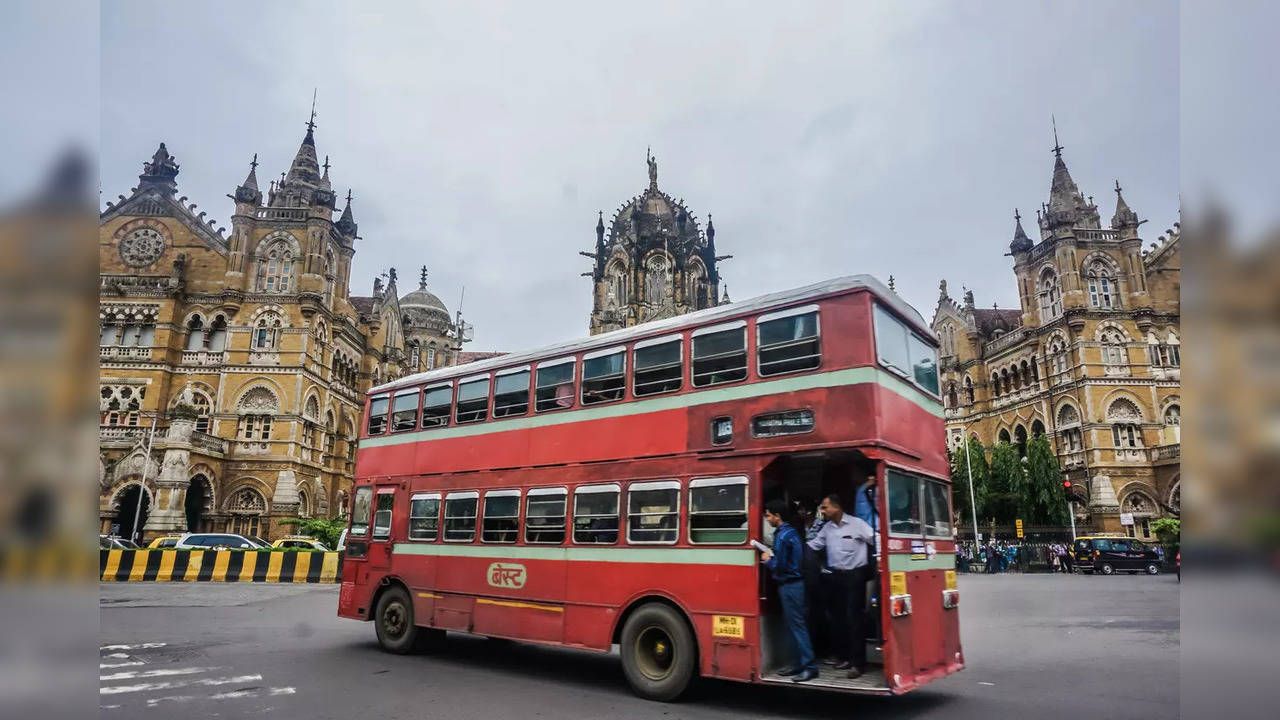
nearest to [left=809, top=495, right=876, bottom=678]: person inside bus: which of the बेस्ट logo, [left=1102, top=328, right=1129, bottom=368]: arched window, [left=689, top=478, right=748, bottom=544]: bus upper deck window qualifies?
[left=689, top=478, right=748, bottom=544]: bus upper deck window

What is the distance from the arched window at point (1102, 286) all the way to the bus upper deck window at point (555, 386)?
40491 mm

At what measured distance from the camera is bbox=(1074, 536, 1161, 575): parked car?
3300cm

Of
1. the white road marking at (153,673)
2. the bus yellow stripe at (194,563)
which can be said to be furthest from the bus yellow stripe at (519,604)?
the bus yellow stripe at (194,563)

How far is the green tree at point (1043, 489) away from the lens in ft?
122

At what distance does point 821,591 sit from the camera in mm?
8359

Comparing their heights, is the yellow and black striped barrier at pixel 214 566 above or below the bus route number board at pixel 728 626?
below

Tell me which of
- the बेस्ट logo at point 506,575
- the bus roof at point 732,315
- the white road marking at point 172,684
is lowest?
the white road marking at point 172,684

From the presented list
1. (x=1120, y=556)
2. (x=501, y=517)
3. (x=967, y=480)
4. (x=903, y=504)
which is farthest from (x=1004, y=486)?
(x=501, y=517)

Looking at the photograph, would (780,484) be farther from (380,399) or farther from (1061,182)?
(1061,182)

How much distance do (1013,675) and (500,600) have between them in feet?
23.6

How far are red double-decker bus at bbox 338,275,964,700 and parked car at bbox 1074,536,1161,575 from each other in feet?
99.0

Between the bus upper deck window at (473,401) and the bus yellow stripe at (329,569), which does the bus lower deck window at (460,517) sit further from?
the bus yellow stripe at (329,569)

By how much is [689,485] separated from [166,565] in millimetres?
24274
